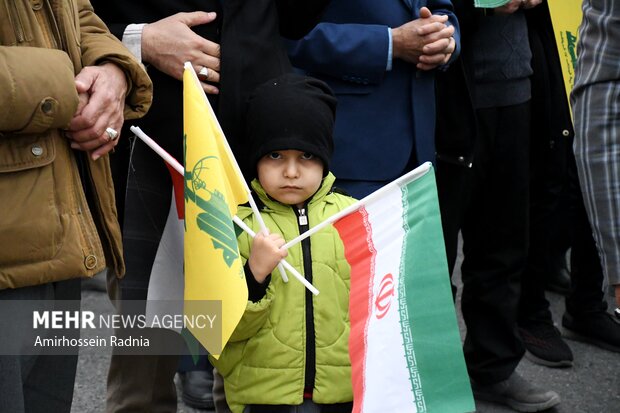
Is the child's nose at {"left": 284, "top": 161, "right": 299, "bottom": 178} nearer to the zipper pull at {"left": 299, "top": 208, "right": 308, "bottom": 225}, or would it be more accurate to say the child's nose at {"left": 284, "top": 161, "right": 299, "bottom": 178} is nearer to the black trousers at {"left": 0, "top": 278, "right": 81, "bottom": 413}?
the zipper pull at {"left": 299, "top": 208, "right": 308, "bottom": 225}

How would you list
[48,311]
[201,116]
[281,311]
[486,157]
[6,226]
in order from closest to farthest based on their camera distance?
[6,226]
[48,311]
[201,116]
[281,311]
[486,157]

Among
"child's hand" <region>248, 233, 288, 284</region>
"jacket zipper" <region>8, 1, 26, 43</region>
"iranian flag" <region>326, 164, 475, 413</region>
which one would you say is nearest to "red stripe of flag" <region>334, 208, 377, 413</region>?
"iranian flag" <region>326, 164, 475, 413</region>

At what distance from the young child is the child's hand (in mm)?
36

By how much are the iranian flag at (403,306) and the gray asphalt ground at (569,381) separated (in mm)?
1519

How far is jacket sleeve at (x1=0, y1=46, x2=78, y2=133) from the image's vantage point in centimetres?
208

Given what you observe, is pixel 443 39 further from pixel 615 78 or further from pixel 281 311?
pixel 281 311

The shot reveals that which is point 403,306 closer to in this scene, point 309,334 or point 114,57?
point 309,334

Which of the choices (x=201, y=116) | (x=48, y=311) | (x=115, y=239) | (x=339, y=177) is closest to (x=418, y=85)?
(x=339, y=177)

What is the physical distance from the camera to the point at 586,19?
8.69 ft

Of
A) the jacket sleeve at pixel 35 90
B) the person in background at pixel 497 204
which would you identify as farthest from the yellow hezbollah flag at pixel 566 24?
the jacket sleeve at pixel 35 90

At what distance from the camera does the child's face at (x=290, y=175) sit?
2777 mm

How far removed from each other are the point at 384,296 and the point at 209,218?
21.3 inches

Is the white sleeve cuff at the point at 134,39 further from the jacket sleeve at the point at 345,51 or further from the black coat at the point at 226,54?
the jacket sleeve at the point at 345,51

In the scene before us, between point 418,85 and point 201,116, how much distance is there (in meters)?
1.19
